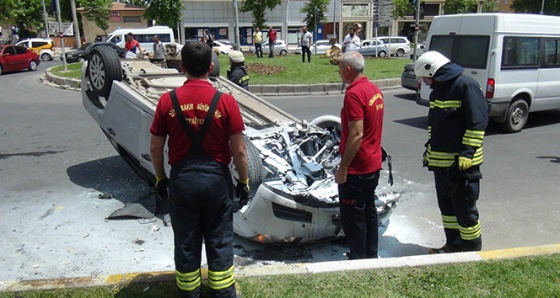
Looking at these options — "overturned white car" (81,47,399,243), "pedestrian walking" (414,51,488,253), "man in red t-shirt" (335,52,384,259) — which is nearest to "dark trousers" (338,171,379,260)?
"man in red t-shirt" (335,52,384,259)

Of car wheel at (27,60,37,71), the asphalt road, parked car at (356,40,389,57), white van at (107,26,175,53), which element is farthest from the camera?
parked car at (356,40,389,57)

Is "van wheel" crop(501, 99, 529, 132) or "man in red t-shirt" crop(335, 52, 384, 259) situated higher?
"man in red t-shirt" crop(335, 52, 384, 259)

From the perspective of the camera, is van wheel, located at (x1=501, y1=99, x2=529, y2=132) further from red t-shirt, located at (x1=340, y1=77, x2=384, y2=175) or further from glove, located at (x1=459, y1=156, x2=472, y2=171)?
red t-shirt, located at (x1=340, y1=77, x2=384, y2=175)

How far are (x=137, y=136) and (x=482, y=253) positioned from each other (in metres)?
3.66

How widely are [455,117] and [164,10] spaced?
25.3m

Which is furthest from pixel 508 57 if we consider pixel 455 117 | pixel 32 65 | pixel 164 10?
pixel 32 65

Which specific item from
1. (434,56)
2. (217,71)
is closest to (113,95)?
(217,71)

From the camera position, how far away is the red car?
856 inches

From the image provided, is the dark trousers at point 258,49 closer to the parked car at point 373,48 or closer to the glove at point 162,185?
the parked car at point 373,48

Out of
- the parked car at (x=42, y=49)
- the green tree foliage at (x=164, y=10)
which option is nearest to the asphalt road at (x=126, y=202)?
the green tree foliage at (x=164, y=10)

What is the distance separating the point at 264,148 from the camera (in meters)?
4.38

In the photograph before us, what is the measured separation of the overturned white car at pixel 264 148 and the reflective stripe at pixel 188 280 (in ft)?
3.80

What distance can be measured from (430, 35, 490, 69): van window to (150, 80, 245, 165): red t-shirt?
24.1ft

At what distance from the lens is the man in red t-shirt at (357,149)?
3521 millimetres
